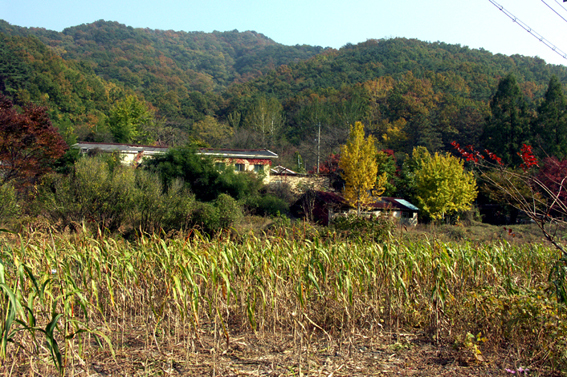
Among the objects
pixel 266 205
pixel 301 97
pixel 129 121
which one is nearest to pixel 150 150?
pixel 266 205

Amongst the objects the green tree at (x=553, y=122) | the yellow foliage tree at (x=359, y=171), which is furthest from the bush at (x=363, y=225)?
the green tree at (x=553, y=122)

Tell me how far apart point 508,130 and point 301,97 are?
111ft

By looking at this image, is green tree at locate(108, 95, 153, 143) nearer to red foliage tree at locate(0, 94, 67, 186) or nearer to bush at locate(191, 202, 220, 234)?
red foliage tree at locate(0, 94, 67, 186)

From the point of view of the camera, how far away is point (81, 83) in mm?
54844

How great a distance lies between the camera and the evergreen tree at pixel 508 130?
35.4m

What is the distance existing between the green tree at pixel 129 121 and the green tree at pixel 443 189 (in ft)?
100

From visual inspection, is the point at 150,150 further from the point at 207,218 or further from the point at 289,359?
the point at 289,359

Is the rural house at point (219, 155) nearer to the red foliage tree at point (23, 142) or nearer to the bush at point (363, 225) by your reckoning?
the red foliage tree at point (23, 142)

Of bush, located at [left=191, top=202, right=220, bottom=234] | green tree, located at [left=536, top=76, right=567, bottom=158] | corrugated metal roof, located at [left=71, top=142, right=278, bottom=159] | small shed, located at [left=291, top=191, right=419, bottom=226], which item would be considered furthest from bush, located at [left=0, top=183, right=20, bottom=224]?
green tree, located at [left=536, top=76, right=567, bottom=158]

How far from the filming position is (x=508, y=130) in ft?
118

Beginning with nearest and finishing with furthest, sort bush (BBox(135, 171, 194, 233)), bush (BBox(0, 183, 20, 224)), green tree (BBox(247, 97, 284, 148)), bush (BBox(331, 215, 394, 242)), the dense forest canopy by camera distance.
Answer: bush (BBox(331, 215, 394, 242)) → bush (BBox(0, 183, 20, 224)) → bush (BBox(135, 171, 194, 233)) → the dense forest canopy → green tree (BBox(247, 97, 284, 148))

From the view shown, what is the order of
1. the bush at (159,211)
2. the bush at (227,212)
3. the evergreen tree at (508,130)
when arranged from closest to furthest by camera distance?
the bush at (159,211) → the bush at (227,212) → the evergreen tree at (508,130)

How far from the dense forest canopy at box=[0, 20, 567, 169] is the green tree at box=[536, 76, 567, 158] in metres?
0.39

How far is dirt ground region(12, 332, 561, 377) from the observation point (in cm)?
369
